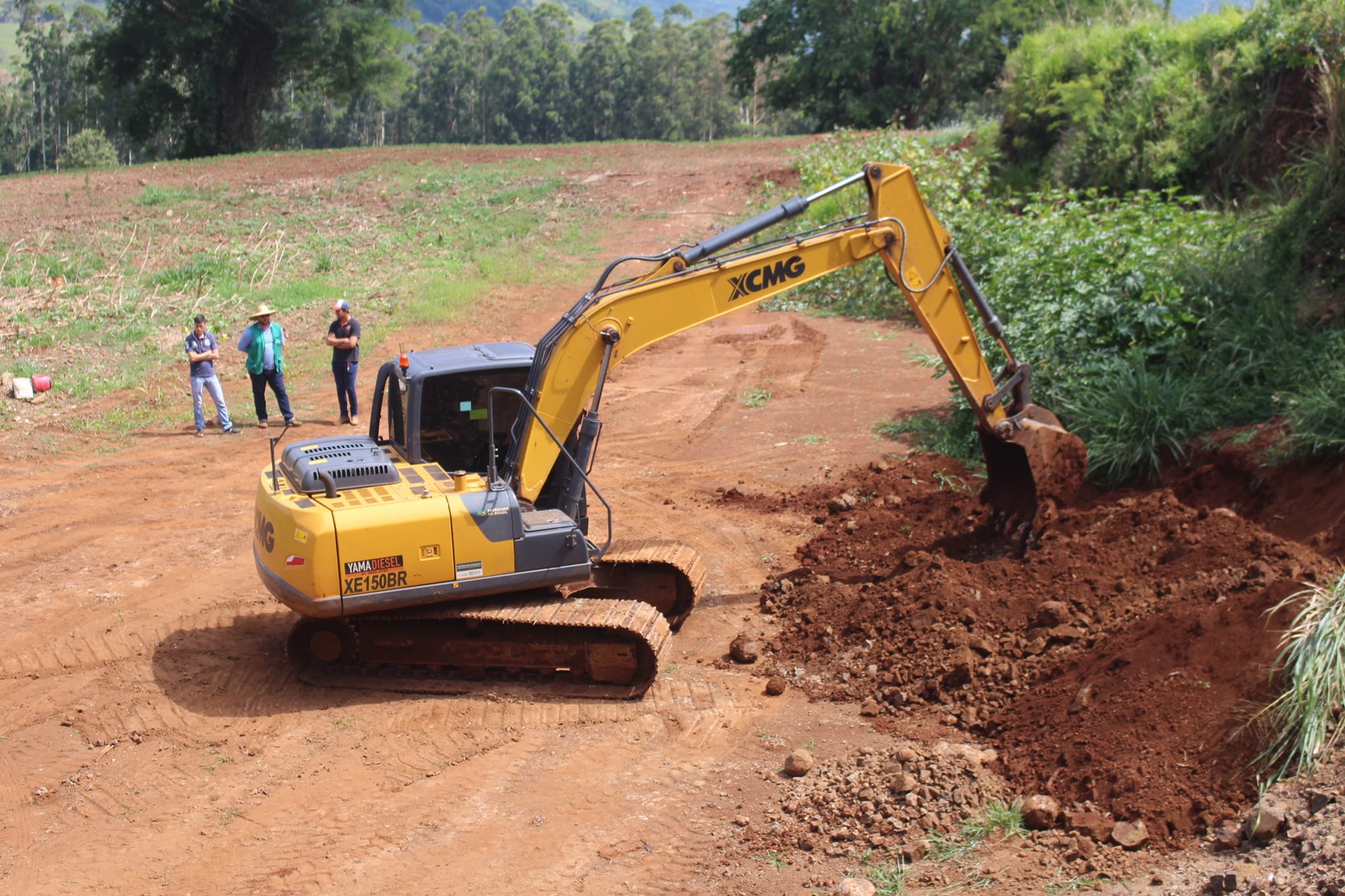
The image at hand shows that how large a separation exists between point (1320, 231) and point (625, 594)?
7535mm

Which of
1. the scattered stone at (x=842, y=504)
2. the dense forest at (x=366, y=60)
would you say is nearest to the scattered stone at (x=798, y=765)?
the scattered stone at (x=842, y=504)

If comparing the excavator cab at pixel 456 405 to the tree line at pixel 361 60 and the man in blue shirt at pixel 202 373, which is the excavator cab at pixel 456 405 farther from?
the tree line at pixel 361 60

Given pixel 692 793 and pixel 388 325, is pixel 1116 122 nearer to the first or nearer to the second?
pixel 388 325

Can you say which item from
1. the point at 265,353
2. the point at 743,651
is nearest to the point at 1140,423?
the point at 743,651

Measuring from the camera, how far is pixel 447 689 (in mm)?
7652

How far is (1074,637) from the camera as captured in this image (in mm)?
7238

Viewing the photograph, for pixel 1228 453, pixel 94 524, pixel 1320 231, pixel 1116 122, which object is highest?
pixel 1116 122

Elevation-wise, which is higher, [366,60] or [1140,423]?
[366,60]

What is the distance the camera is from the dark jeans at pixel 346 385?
569 inches

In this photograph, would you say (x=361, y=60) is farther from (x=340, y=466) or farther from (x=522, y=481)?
(x=522, y=481)

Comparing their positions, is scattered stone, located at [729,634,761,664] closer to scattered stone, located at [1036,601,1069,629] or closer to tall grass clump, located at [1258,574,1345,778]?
scattered stone, located at [1036,601,1069,629]

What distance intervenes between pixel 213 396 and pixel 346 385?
168 centimetres

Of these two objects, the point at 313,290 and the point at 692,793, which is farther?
the point at 313,290

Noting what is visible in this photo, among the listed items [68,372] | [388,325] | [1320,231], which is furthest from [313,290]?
[1320,231]
